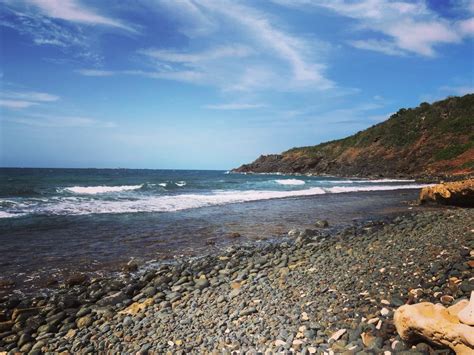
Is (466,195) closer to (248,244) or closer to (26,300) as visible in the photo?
(248,244)

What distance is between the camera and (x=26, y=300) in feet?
21.6

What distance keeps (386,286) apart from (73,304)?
565 centimetres

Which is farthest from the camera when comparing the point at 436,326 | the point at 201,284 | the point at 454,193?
the point at 454,193

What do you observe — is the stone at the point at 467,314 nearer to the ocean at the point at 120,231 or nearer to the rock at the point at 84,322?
the rock at the point at 84,322

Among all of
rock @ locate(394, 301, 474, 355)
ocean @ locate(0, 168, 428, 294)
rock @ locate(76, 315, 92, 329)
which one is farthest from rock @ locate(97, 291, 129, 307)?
rock @ locate(394, 301, 474, 355)

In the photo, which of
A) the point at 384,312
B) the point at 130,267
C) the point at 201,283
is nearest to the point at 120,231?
the point at 130,267

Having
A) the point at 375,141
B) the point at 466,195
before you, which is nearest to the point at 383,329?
the point at 466,195

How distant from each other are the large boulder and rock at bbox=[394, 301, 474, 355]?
13.2m

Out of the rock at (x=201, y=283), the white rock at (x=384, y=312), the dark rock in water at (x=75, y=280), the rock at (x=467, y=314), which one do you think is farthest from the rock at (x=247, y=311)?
the dark rock in water at (x=75, y=280)

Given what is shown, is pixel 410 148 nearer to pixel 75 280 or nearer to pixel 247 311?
pixel 247 311

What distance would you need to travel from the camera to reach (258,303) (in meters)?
5.55

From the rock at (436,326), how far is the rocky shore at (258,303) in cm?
19

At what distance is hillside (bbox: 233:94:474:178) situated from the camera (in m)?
51.6

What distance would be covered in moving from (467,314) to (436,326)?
324mm
